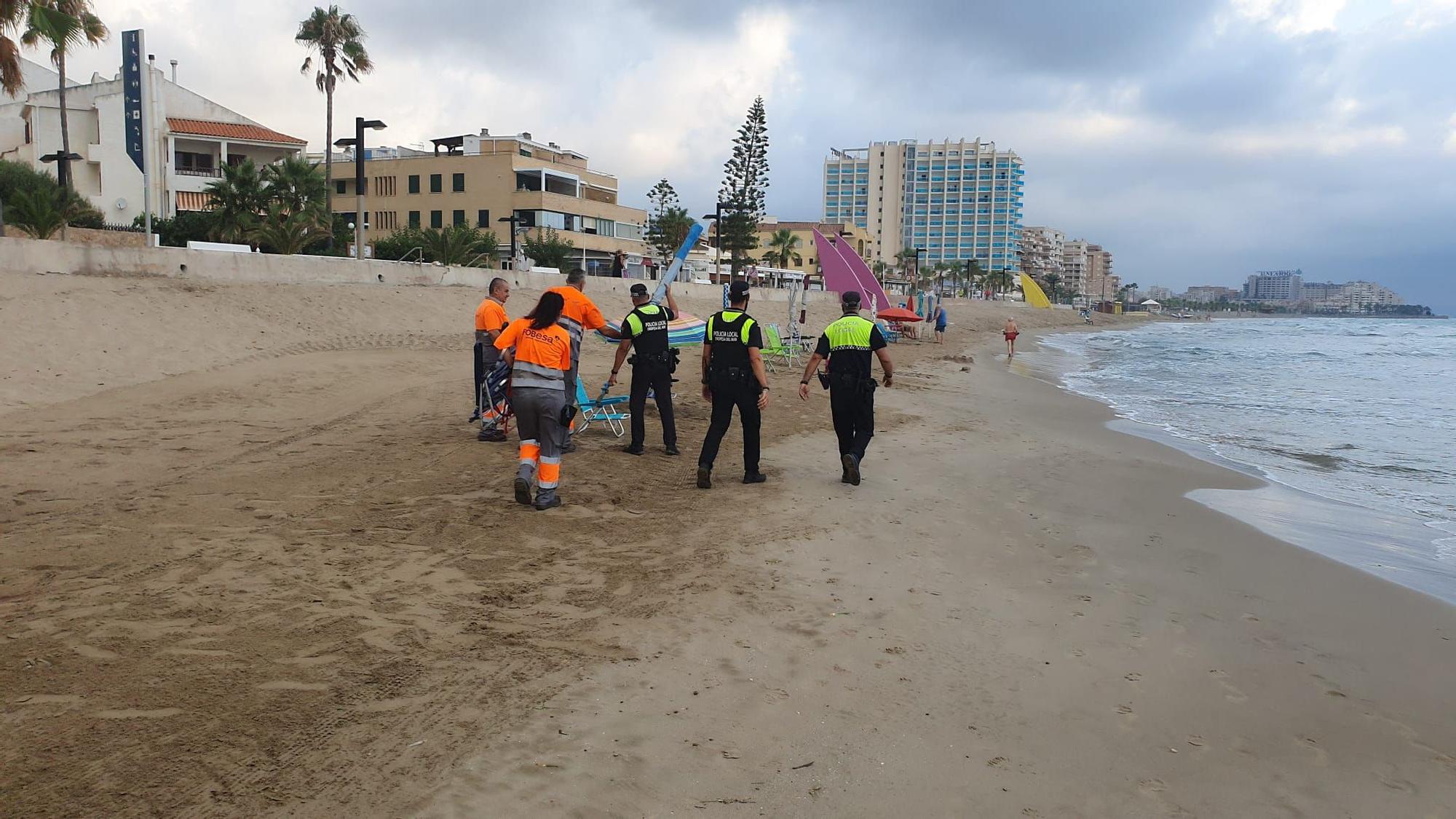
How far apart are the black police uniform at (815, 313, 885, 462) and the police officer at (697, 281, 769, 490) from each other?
0.60 m

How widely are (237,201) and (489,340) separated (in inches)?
1133

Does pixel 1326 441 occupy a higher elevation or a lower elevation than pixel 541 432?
lower

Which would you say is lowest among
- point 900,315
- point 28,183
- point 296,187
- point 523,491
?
point 523,491

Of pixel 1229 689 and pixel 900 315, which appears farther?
pixel 900 315

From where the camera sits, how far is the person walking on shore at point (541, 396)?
5.81 meters

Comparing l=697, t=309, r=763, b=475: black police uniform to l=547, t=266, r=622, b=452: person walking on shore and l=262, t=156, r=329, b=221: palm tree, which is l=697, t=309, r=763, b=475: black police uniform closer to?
l=547, t=266, r=622, b=452: person walking on shore

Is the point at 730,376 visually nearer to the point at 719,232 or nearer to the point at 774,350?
the point at 774,350

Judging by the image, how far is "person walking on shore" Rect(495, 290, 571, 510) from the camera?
5812 mm

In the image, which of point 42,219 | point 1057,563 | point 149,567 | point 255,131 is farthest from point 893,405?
point 255,131

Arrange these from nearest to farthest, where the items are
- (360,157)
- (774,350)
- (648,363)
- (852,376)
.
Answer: (852,376)
(648,363)
(774,350)
(360,157)

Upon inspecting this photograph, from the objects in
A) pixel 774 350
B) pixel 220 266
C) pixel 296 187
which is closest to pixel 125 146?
pixel 296 187

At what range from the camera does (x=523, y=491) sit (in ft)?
18.9

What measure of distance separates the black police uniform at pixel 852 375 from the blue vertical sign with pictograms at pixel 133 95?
3854cm

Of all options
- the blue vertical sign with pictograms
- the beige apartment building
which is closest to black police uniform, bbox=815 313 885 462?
the blue vertical sign with pictograms
